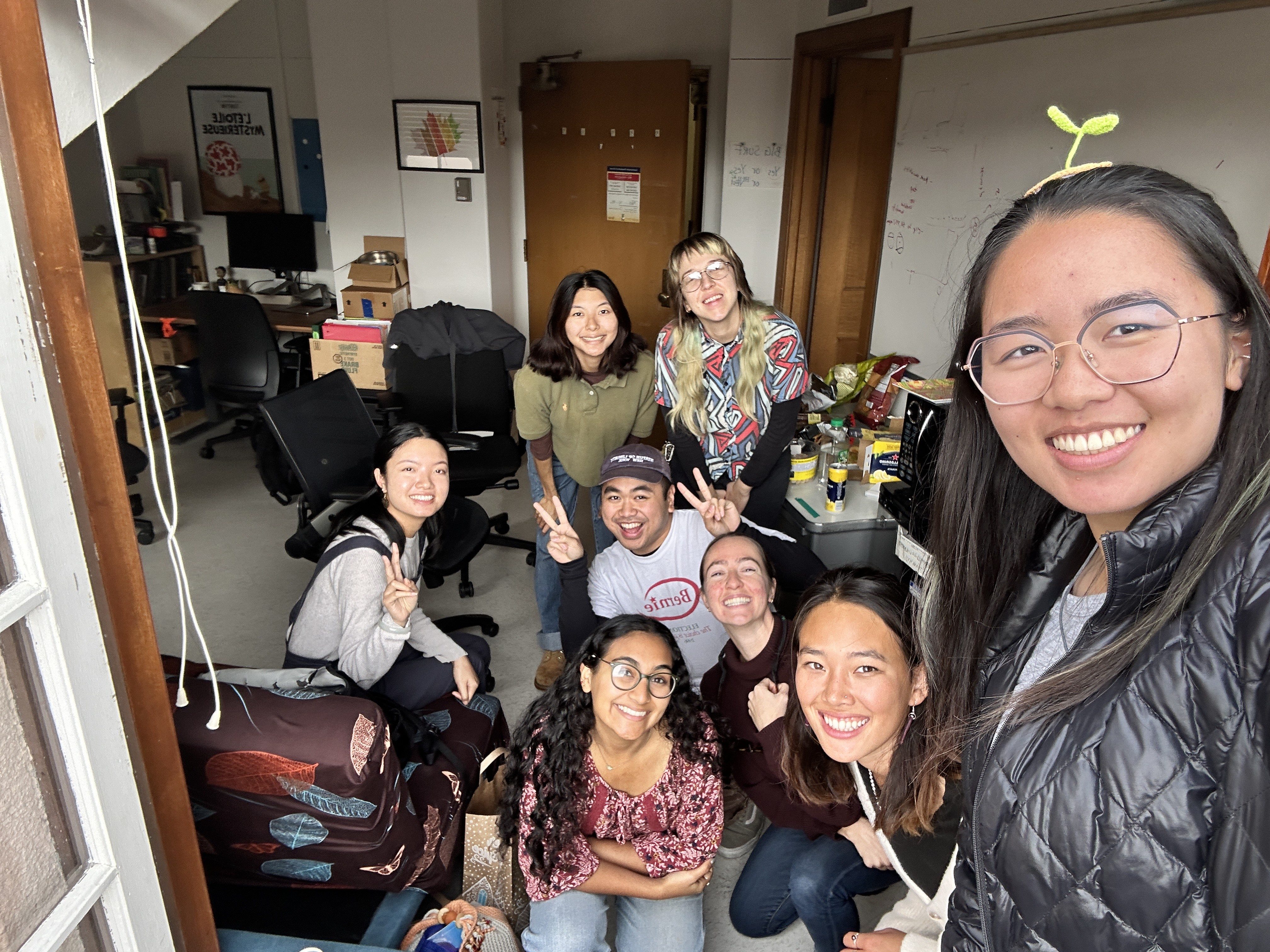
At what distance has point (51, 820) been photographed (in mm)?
944

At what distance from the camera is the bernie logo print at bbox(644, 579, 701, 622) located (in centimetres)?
224

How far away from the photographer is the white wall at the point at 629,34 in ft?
15.2

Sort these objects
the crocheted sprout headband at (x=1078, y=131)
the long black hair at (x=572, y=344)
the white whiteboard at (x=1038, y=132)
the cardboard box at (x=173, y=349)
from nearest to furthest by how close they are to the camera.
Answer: the crocheted sprout headband at (x=1078, y=131) < the white whiteboard at (x=1038, y=132) < the long black hair at (x=572, y=344) < the cardboard box at (x=173, y=349)

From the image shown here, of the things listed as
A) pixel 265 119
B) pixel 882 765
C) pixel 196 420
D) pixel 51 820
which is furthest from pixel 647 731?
pixel 265 119

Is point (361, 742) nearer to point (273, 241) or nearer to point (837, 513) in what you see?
point (837, 513)

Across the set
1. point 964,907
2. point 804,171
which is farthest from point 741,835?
point 804,171

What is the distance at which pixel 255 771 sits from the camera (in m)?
1.52

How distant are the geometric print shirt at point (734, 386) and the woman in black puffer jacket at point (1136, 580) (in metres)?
1.63

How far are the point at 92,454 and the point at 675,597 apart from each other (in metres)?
1.52

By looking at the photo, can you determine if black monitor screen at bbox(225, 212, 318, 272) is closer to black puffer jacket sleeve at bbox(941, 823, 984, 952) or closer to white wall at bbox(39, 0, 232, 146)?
white wall at bbox(39, 0, 232, 146)

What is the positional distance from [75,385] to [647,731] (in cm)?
120

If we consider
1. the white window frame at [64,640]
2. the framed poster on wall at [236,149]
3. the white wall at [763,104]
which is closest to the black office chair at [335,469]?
the white window frame at [64,640]

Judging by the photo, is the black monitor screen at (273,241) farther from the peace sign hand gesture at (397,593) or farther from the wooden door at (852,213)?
the peace sign hand gesture at (397,593)

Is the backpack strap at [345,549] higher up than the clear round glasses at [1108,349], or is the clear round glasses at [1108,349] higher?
the clear round glasses at [1108,349]
